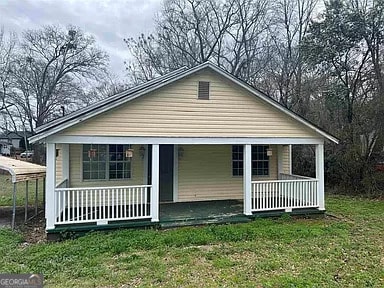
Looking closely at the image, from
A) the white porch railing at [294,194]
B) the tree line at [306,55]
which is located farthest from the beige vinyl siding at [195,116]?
the tree line at [306,55]

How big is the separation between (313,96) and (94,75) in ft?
81.3

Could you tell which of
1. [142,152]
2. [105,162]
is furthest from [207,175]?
[105,162]

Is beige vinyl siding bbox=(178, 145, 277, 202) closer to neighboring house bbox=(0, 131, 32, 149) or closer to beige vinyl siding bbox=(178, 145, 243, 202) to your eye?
beige vinyl siding bbox=(178, 145, 243, 202)

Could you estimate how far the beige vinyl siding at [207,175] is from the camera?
36.4 feet

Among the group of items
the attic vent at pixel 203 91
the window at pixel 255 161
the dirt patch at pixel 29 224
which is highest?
the attic vent at pixel 203 91

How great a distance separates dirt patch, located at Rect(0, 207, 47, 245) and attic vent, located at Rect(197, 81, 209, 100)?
5.46 metres

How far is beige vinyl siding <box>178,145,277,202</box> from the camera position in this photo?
11.1 meters

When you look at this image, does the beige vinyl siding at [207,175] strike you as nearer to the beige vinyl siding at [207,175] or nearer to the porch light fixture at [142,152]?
the beige vinyl siding at [207,175]

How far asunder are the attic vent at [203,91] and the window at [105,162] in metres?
3.09

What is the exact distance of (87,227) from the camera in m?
7.83

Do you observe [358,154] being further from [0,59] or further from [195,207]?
[0,59]

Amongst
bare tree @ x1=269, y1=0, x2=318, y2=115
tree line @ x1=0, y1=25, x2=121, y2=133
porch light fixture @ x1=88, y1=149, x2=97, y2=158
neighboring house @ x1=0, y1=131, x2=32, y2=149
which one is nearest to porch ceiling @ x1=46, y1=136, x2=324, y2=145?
porch light fixture @ x1=88, y1=149, x2=97, y2=158

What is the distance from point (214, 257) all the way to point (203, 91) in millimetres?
4795

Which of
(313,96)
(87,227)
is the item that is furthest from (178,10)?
(87,227)
